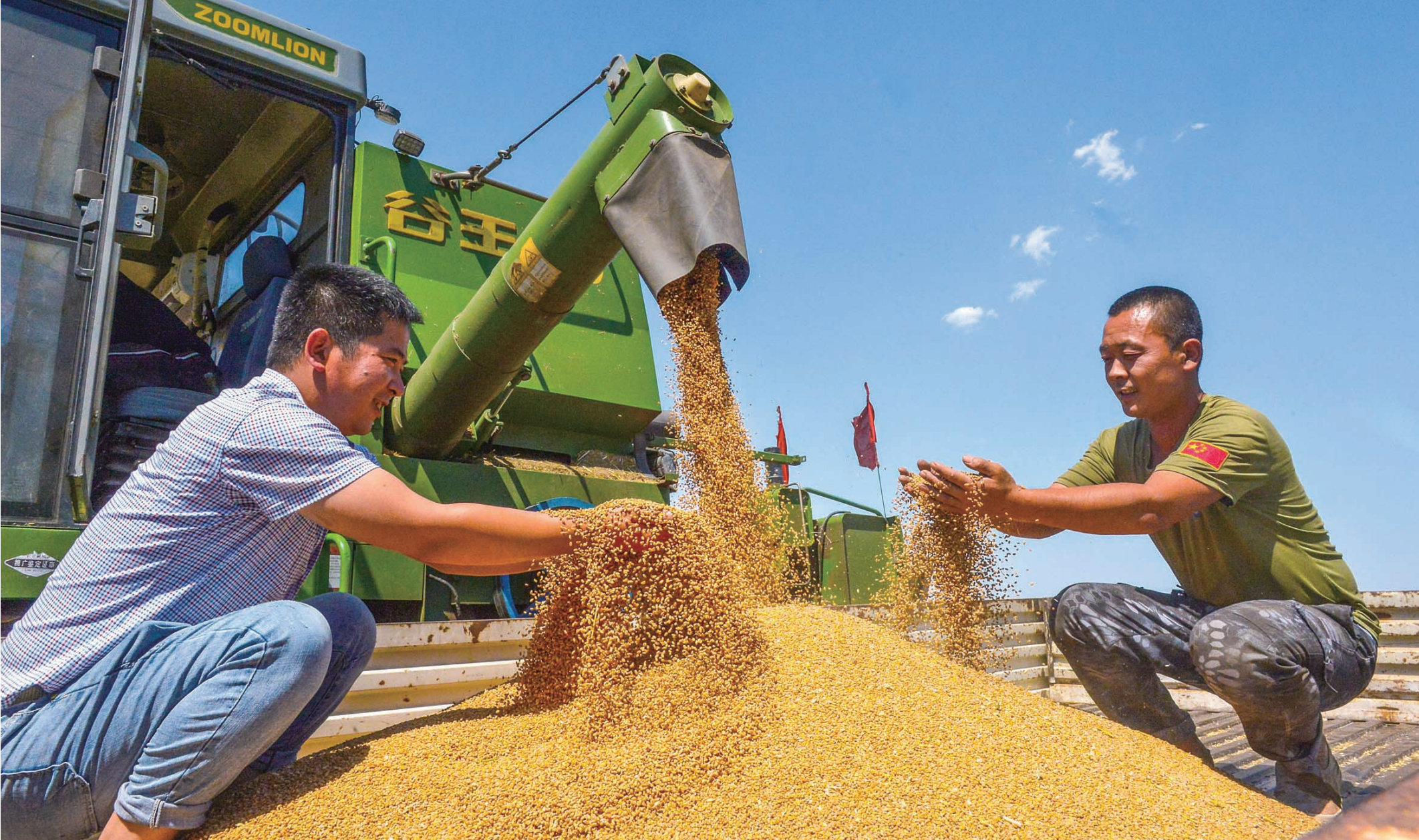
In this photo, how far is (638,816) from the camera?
1495mm

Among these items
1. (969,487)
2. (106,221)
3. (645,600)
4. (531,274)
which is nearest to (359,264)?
(531,274)

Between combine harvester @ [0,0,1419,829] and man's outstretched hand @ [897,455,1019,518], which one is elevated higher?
combine harvester @ [0,0,1419,829]

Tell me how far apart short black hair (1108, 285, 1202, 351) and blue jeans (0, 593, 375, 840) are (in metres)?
2.32

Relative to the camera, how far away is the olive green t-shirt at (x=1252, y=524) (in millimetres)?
2305

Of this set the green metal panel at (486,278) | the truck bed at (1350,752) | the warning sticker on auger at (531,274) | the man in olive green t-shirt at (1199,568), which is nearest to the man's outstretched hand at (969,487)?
the man in olive green t-shirt at (1199,568)

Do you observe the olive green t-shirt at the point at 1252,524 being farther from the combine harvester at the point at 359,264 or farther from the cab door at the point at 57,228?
the cab door at the point at 57,228

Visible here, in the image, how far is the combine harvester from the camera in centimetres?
229

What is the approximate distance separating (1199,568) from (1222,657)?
400 mm

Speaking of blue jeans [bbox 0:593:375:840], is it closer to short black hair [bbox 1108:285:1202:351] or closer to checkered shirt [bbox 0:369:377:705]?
checkered shirt [bbox 0:369:377:705]

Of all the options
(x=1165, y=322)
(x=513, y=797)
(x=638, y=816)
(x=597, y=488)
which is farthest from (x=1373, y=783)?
(x=597, y=488)

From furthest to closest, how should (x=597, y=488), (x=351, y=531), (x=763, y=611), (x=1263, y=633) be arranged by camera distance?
1. (x=597, y=488)
2. (x=763, y=611)
3. (x=1263, y=633)
4. (x=351, y=531)

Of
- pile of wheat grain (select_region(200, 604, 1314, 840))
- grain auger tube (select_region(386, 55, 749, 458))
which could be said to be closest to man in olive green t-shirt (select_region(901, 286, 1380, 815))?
pile of wheat grain (select_region(200, 604, 1314, 840))

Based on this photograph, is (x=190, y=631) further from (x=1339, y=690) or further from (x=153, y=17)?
(x=1339, y=690)

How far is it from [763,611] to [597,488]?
1.37 m
